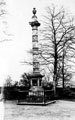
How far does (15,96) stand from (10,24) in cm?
1169

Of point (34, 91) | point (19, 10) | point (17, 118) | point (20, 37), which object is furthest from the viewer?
point (34, 91)

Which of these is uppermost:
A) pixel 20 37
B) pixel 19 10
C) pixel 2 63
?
pixel 19 10

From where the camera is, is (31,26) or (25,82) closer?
(31,26)

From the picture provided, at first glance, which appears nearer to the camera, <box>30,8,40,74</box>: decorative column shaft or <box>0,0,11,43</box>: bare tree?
<box>0,0,11,43</box>: bare tree

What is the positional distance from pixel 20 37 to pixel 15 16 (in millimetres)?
2300

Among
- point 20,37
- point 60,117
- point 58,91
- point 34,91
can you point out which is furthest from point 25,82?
point 60,117

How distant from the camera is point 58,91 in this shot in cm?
2789

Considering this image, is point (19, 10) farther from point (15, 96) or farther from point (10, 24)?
point (15, 96)

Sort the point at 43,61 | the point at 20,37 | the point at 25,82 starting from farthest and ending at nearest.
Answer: the point at 25,82
the point at 43,61
the point at 20,37

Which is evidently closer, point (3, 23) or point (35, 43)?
point (3, 23)

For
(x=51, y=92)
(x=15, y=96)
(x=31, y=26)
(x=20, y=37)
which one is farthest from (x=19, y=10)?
(x=51, y=92)

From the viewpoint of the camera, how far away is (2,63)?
1312cm

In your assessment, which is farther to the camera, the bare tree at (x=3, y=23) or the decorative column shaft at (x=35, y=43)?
the decorative column shaft at (x=35, y=43)

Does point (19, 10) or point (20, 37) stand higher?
point (19, 10)
